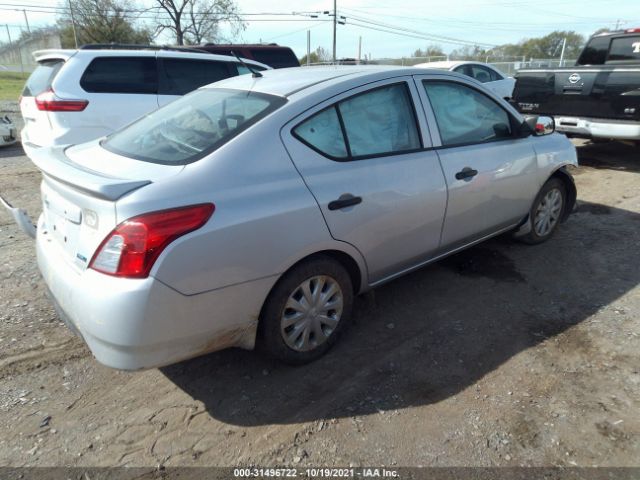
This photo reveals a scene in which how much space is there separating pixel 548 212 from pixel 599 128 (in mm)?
3821

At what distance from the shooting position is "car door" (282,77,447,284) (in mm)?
2703

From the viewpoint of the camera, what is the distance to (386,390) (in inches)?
107

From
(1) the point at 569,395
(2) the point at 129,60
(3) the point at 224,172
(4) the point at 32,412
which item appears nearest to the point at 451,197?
(1) the point at 569,395

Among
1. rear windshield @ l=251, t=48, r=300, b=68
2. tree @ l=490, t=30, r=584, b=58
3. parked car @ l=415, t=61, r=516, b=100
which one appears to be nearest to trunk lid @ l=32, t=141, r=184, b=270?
rear windshield @ l=251, t=48, r=300, b=68

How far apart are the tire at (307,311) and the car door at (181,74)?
4.89m

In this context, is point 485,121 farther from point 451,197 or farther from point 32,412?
point 32,412

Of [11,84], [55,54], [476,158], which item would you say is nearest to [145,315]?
[476,158]

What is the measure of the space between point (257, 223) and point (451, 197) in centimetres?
163

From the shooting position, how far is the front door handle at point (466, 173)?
11.2ft

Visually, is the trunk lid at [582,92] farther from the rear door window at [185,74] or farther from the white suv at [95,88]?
the rear door window at [185,74]

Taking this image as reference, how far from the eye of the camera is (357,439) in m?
2.39

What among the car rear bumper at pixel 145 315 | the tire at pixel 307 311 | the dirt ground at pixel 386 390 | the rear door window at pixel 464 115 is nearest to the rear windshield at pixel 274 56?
the rear door window at pixel 464 115

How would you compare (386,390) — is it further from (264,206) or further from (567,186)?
(567,186)

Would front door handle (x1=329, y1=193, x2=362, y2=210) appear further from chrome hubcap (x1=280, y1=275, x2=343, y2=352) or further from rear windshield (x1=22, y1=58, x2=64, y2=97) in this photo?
rear windshield (x1=22, y1=58, x2=64, y2=97)
